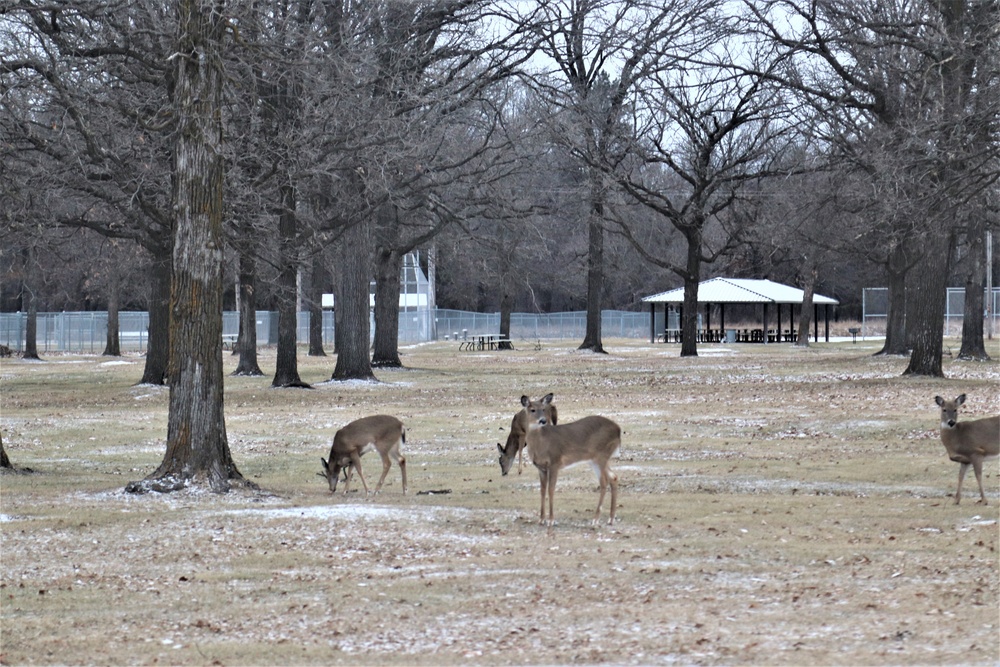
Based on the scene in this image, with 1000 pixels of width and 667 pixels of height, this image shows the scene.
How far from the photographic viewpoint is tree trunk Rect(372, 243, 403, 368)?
143 ft

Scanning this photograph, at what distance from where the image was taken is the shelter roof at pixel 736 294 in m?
73.8

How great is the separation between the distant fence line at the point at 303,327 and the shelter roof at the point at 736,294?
43.1 ft

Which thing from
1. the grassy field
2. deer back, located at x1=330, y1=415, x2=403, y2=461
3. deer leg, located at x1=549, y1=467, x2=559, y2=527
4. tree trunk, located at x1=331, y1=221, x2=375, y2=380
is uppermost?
tree trunk, located at x1=331, y1=221, x2=375, y2=380

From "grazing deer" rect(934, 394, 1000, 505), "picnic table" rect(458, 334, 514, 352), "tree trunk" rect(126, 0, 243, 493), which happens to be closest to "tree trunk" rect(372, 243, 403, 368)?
"picnic table" rect(458, 334, 514, 352)

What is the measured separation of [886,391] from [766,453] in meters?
10.8

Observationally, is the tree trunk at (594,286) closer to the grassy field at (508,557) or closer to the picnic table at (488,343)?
the picnic table at (488,343)

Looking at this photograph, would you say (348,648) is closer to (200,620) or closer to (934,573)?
(200,620)

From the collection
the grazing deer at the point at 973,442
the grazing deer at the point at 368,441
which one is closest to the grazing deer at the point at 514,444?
the grazing deer at the point at 368,441

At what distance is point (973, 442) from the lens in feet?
44.7

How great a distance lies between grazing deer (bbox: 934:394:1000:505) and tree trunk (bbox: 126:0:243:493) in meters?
7.54

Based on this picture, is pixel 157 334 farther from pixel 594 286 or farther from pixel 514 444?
pixel 594 286

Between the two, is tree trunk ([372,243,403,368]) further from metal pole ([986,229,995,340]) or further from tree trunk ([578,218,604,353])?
metal pole ([986,229,995,340])

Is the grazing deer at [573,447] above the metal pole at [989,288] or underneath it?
underneath

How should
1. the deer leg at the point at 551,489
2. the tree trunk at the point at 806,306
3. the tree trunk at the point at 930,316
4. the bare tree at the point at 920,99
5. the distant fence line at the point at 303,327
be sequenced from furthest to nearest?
1. the distant fence line at the point at 303,327
2. the tree trunk at the point at 806,306
3. the tree trunk at the point at 930,316
4. the bare tree at the point at 920,99
5. the deer leg at the point at 551,489
